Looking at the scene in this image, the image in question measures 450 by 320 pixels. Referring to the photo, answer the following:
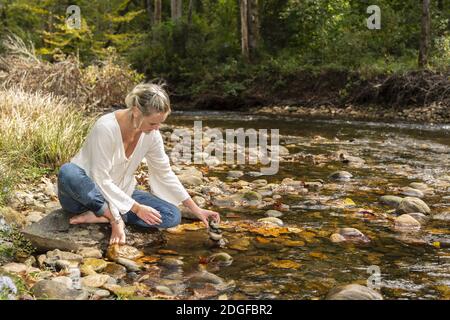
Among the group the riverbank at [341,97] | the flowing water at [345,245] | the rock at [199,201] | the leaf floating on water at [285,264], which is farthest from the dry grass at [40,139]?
the riverbank at [341,97]

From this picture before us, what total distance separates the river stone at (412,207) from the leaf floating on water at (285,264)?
5.52 feet

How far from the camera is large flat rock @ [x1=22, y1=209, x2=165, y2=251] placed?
146 inches

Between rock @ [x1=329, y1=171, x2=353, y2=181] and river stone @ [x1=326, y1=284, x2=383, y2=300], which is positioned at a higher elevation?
river stone @ [x1=326, y1=284, x2=383, y2=300]

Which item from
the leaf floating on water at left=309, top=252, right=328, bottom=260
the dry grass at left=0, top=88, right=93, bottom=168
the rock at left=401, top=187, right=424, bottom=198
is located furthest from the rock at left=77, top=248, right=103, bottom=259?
the rock at left=401, top=187, right=424, bottom=198

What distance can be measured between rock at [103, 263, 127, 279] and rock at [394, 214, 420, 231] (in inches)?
89.3

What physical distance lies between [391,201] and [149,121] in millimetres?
2762

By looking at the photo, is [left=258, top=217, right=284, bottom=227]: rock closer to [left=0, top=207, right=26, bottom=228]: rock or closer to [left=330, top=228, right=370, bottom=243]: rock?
[left=330, top=228, right=370, bottom=243]: rock

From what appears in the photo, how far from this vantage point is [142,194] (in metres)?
4.25

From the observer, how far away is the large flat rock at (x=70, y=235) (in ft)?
12.2

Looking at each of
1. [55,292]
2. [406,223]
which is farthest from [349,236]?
[55,292]

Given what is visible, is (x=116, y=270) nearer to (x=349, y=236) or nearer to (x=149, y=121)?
(x=149, y=121)

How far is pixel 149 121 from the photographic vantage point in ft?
11.6

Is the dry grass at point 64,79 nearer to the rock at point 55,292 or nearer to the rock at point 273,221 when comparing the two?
the rock at point 273,221
